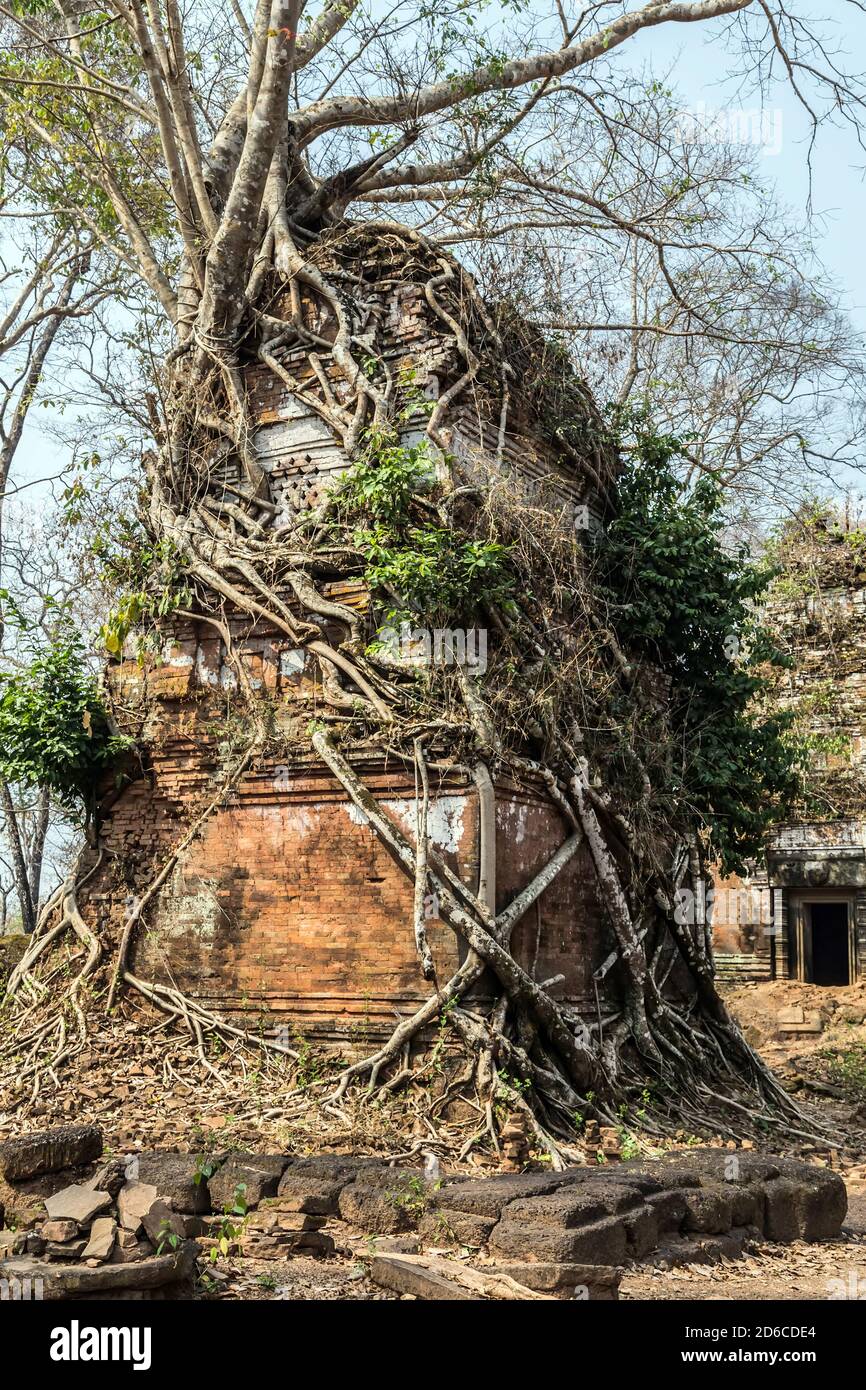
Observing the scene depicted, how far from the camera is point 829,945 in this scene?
59.2ft

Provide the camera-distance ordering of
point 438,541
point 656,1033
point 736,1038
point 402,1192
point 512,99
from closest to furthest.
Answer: point 402,1192
point 438,541
point 656,1033
point 736,1038
point 512,99

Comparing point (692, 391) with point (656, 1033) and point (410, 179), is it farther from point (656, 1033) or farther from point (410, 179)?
point (656, 1033)

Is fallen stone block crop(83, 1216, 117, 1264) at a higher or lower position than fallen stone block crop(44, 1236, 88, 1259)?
higher

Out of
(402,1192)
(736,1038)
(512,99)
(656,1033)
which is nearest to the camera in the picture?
(402,1192)


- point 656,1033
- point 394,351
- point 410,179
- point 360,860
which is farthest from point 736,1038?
point 410,179

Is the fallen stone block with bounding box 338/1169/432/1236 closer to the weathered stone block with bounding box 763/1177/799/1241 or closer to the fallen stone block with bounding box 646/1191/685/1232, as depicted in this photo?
the fallen stone block with bounding box 646/1191/685/1232

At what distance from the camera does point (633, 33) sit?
10406 mm

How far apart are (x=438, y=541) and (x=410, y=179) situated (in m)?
4.66

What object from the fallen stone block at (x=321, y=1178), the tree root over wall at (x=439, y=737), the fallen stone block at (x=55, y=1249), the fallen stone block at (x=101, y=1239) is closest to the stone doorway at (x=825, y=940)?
the tree root over wall at (x=439, y=737)

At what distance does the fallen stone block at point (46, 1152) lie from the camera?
5297mm

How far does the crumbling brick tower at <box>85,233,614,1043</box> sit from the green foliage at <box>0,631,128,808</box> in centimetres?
24

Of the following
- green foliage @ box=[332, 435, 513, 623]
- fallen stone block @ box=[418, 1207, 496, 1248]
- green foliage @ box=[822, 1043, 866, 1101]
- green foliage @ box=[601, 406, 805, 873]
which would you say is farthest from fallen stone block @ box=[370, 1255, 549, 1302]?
green foliage @ box=[822, 1043, 866, 1101]

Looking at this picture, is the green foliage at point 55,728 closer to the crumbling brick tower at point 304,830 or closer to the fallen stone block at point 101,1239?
the crumbling brick tower at point 304,830

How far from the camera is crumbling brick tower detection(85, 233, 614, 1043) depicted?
7.52 m
